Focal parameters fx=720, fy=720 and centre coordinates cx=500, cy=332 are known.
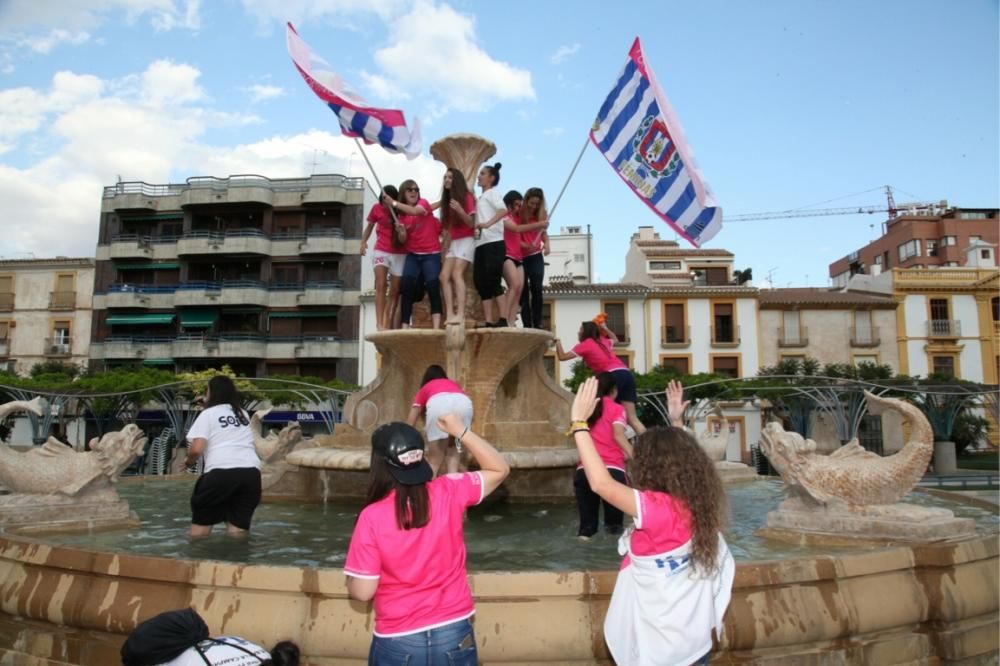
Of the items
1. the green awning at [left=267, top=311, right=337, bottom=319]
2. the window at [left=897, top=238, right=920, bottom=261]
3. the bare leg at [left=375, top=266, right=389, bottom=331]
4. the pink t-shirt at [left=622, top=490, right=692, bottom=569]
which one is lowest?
the pink t-shirt at [left=622, top=490, right=692, bottom=569]

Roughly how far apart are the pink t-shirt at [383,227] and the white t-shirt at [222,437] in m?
3.49

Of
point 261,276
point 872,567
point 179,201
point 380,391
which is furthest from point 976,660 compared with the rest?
point 179,201

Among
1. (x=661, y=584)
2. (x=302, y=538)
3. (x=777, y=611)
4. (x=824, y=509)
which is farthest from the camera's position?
(x=302, y=538)

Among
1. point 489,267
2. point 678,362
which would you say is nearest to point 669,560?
point 489,267

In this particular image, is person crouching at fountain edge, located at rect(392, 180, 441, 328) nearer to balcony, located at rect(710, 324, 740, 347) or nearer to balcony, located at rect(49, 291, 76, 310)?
balcony, located at rect(710, 324, 740, 347)

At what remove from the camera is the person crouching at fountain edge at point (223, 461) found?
505 cm

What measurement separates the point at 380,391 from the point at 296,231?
3684 cm

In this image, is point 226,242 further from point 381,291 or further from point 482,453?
point 482,453

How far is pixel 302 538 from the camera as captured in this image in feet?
18.7

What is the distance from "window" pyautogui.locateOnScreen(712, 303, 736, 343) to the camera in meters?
39.0

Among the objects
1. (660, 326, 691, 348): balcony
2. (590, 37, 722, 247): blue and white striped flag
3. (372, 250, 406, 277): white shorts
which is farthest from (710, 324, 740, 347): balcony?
(372, 250, 406, 277): white shorts

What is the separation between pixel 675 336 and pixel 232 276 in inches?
1015

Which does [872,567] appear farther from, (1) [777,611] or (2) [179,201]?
(2) [179,201]

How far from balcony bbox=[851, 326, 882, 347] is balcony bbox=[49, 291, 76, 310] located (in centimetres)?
4515
